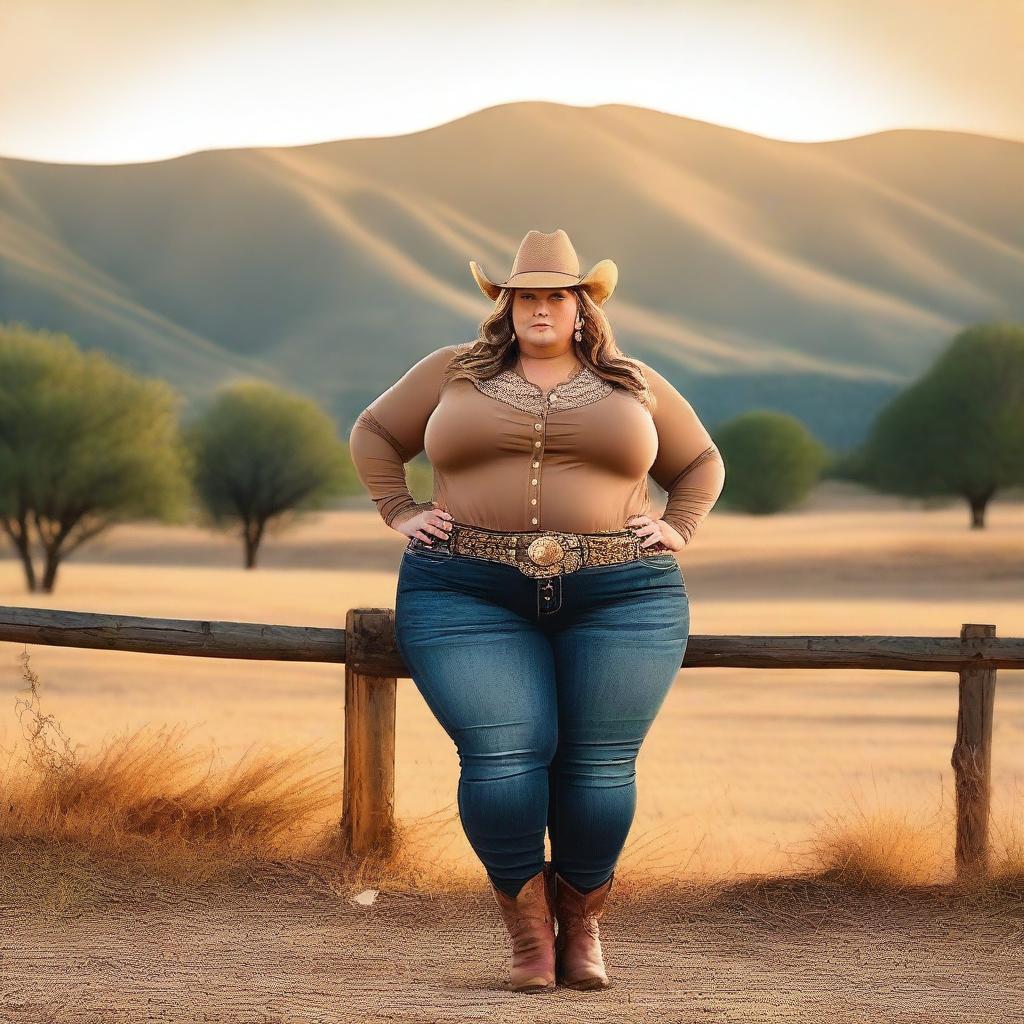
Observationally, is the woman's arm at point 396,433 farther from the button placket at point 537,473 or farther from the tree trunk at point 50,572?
the tree trunk at point 50,572

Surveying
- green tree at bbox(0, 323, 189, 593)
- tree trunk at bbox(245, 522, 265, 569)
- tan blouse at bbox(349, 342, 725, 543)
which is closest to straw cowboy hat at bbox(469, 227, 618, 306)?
tan blouse at bbox(349, 342, 725, 543)

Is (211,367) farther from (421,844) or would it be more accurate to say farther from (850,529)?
(421,844)

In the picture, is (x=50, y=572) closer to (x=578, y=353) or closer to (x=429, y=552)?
(x=429, y=552)

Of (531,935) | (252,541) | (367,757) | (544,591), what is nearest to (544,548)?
(544,591)

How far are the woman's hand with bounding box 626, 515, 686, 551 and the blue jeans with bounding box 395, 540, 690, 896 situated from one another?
45mm

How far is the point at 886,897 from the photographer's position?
5.35 m

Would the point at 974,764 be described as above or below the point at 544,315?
below

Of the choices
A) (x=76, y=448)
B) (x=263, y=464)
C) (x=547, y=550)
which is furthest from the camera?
(x=263, y=464)

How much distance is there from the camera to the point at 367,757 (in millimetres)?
5512

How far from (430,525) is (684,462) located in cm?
80

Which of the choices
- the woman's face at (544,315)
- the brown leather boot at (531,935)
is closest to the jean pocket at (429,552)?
the woman's face at (544,315)

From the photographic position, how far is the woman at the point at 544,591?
403 cm

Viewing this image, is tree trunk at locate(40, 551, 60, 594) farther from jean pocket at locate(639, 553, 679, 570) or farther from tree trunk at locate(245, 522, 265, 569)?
jean pocket at locate(639, 553, 679, 570)

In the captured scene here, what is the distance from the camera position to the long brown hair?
414 cm
